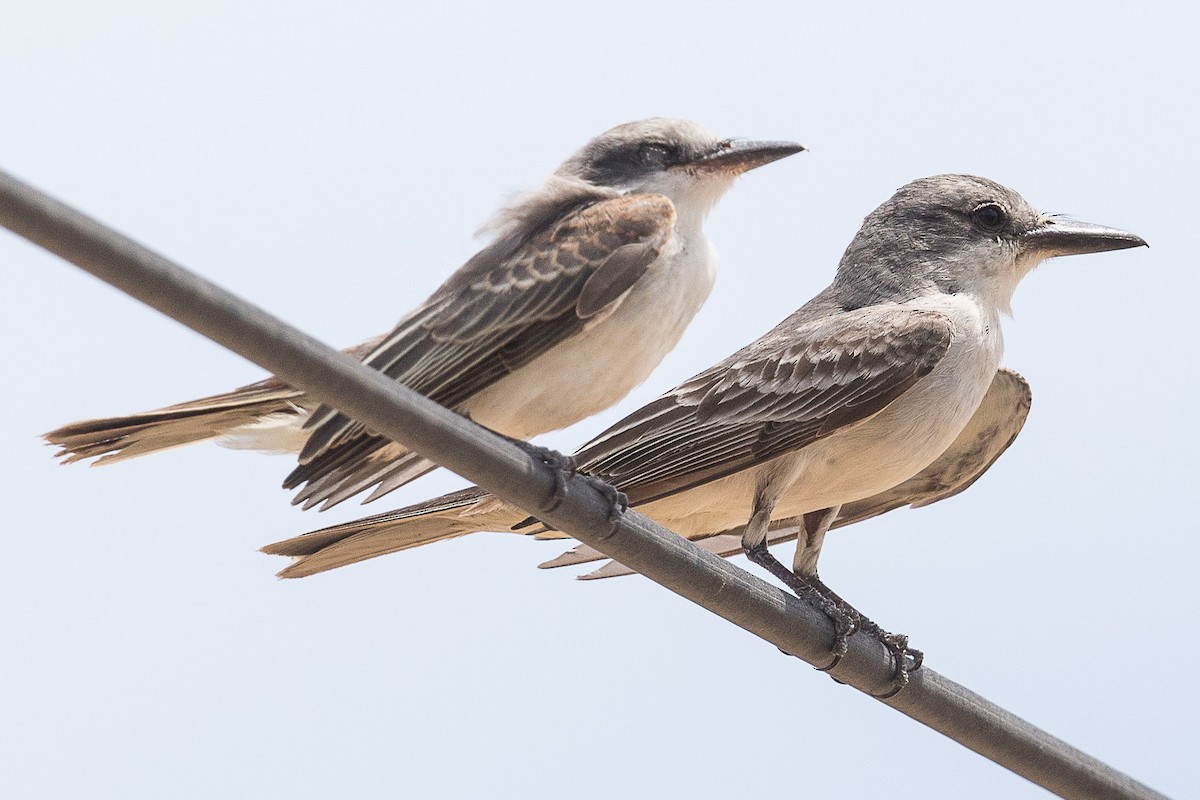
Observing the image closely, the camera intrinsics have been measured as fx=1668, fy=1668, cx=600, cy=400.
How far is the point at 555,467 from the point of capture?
17.3ft

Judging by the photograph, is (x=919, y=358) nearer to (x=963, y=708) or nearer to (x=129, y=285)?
(x=963, y=708)

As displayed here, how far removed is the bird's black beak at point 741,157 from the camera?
7.83 metres

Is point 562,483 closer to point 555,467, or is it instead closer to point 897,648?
point 555,467

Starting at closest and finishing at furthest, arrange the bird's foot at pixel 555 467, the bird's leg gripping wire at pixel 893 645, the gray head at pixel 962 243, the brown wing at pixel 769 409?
1. the bird's foot at pixel 555 467
2. the bird's leg gripping wire at pixel 893 645
3. the brown wing at pixel 769 409
4. the gray head at pixel 962 243

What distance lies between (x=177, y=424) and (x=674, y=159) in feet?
8.55

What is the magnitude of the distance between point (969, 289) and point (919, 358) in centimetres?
84

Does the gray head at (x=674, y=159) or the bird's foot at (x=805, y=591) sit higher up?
the gray head at (x=674, y=159)

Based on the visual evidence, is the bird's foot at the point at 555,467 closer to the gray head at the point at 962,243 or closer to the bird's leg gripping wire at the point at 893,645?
the bird's leg gripping wire at the point at 893,645

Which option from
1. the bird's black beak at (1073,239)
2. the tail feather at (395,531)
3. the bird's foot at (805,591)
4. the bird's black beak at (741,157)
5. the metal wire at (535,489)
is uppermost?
the bird's black beak at (741,157)

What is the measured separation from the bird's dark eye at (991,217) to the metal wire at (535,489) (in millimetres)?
2523

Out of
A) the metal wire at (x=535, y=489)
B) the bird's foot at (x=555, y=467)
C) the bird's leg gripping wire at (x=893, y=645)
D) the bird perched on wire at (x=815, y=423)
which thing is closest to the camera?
the metal wire at (x=535, y=489)

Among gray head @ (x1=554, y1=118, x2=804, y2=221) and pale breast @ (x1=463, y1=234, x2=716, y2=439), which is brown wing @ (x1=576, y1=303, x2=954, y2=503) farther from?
gray head @ (x1=554, y1=118, x2=804, y2=221)

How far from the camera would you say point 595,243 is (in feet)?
23.6

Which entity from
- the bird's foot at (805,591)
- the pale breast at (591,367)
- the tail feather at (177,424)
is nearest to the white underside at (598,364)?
the pale breast at (591,367)
